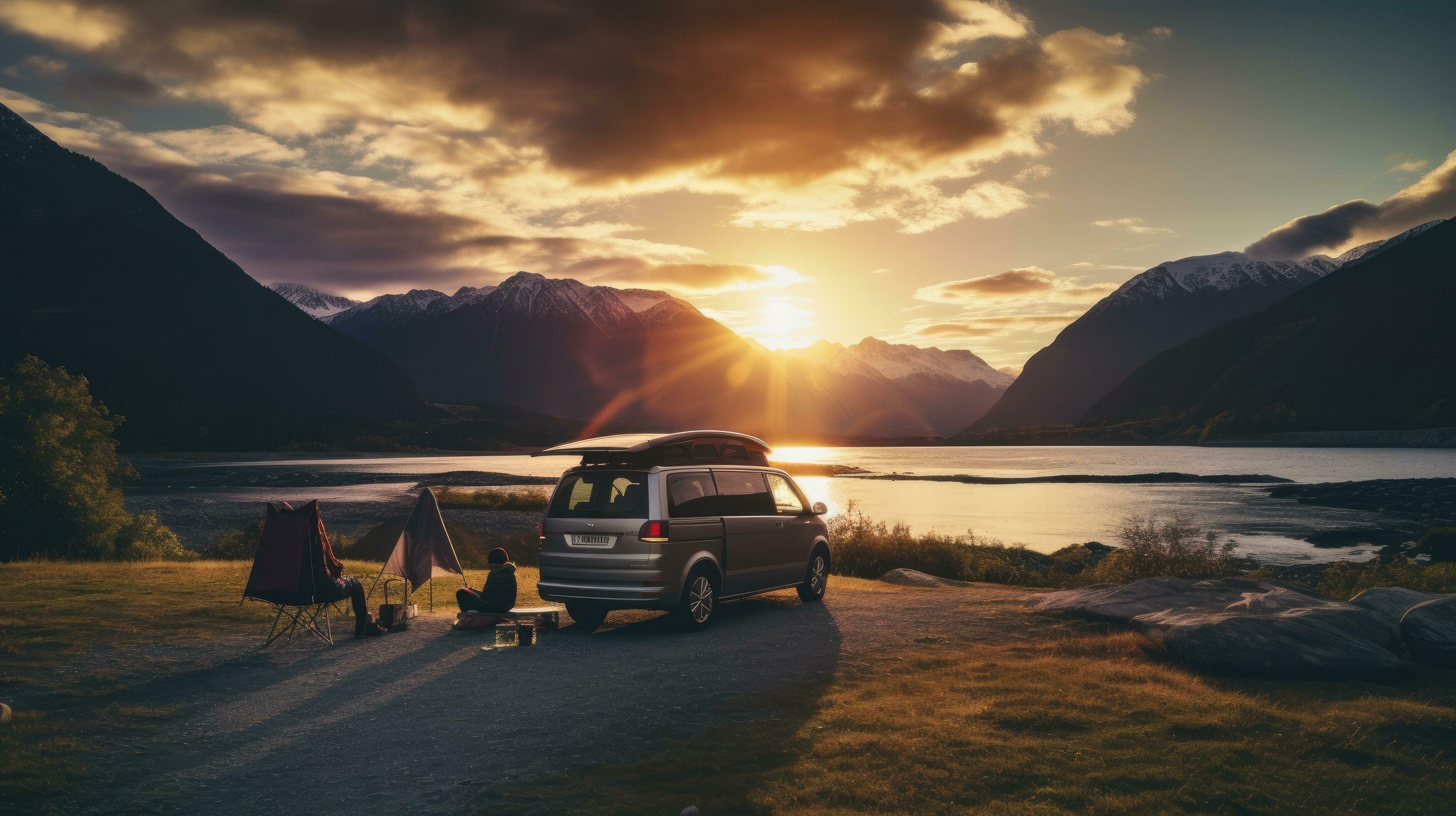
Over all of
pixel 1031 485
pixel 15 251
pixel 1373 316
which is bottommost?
pixel 1031 485

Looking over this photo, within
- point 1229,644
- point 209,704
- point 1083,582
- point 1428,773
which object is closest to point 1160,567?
point 1083,582

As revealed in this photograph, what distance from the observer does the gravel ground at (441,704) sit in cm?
601

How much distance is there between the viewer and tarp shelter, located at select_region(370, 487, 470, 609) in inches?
509

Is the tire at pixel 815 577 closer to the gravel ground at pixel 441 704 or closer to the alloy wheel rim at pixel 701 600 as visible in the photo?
the gravel ground at pixel 441 704

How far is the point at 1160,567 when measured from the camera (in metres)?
19.2

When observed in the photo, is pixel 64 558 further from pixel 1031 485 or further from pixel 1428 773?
pixel 1031 485

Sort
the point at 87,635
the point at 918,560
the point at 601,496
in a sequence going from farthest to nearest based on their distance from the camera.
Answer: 1. the point at 918,560
2. the point at 601,496
3. the point at 87,635

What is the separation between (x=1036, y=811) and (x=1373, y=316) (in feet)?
761

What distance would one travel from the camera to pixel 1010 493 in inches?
3226

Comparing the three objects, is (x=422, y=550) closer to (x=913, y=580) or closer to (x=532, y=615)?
(x=532, y=615)

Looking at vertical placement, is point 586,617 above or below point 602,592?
below

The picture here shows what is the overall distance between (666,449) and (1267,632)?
8.19m

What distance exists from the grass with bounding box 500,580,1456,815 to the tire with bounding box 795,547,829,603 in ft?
17.4

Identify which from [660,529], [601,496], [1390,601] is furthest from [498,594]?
[1390,601]
